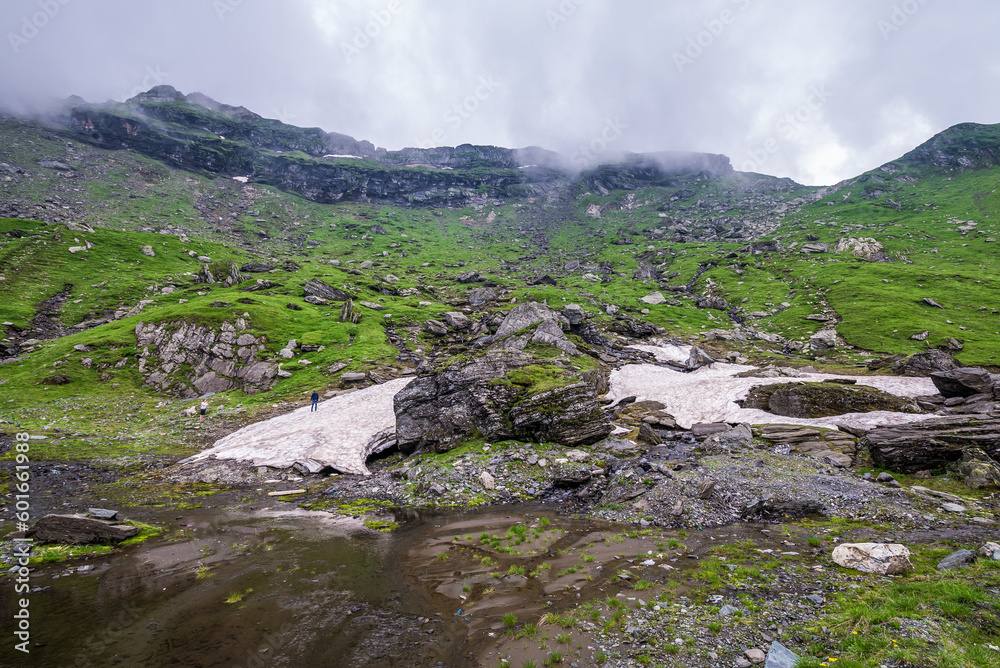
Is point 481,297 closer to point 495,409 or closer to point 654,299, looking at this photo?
point 654,299

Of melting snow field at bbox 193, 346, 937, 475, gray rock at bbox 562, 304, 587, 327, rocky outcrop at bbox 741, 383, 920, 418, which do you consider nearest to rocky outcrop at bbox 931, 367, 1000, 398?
melting snow field at bbox 193, 346, 937, 475

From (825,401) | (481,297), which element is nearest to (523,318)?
(481,297)

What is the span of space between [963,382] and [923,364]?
1368 cm

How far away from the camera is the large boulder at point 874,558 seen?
12797mm

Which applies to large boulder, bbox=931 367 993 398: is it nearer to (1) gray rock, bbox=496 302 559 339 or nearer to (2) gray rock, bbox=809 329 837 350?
(2) gray rock, bbox=809 329 837 350

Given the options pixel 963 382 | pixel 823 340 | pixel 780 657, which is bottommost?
pixel 780 657

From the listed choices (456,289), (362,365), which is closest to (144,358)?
(362,365)

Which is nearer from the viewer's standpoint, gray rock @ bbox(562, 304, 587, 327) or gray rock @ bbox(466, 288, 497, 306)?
gray rock @ bbox(562, 304, 587, 327)

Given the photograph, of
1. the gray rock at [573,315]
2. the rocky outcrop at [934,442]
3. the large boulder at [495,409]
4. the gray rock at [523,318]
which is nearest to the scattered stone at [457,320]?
the gray rock at [523,318]

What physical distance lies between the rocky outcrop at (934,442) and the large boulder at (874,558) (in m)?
15.3

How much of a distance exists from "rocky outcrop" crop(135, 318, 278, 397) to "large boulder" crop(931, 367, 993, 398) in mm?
78076

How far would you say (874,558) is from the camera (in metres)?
13.3

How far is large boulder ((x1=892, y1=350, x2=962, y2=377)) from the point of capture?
45188mm

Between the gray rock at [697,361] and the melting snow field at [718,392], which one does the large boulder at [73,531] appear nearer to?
the melting snow field at [718,392]
